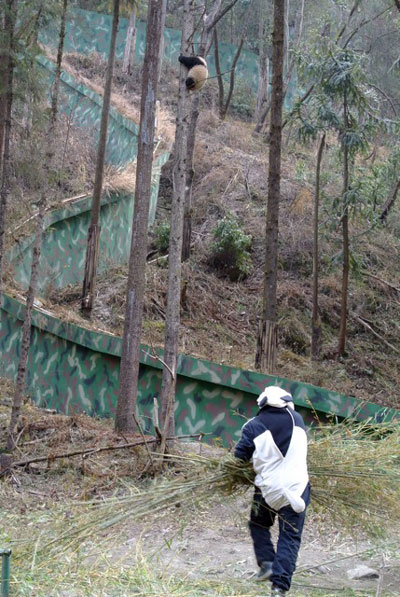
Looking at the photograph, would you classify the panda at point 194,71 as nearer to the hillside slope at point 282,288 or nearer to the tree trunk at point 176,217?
the tree trunk at point 176,217

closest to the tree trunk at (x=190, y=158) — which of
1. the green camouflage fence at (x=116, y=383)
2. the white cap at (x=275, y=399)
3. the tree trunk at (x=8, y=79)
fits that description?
the green camouflage fence at (x=116, y=383)

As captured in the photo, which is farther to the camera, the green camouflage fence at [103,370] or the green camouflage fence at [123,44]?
the green camouflage fence at [123,44]

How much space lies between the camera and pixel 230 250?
23406 millimetres

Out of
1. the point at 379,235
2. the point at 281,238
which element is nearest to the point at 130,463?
the point at 281,238

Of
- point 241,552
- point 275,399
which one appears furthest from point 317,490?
point 241,552

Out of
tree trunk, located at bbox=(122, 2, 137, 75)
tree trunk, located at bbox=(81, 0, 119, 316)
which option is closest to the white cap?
tree trunk, located at bbox=(81, 0, 119, 316)

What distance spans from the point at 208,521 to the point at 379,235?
1823 centimetres

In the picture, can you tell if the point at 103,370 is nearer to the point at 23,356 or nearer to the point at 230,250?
the point at 23,356

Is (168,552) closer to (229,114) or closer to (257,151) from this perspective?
(257,151)

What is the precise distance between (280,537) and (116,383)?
33.4 ft

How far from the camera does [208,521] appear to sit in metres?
8.97

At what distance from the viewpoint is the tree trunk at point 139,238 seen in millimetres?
12789

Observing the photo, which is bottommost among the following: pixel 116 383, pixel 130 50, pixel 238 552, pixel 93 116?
pixel 116 383

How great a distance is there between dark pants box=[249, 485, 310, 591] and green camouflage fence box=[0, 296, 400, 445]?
16.6 feet
